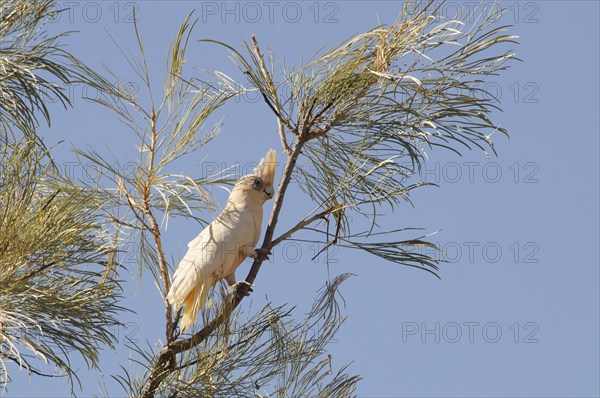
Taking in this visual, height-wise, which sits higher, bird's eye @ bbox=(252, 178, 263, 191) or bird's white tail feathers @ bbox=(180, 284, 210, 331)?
bird's eye @ bbox=(252, 178, 263, 191)

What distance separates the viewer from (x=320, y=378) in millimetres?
2693

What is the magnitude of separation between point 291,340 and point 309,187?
0.42 metres

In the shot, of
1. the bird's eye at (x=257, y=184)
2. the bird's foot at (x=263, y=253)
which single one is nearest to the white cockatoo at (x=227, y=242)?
the bird's eye at (x=257, y=184)

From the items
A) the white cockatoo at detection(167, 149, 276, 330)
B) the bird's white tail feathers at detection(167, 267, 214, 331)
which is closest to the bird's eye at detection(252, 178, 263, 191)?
the white cockatoo at detection(167, 149, 276, 330)

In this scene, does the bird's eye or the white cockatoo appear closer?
the white cockatoo

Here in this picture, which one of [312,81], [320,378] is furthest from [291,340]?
[312,81]

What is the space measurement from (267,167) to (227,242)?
0.26 meters

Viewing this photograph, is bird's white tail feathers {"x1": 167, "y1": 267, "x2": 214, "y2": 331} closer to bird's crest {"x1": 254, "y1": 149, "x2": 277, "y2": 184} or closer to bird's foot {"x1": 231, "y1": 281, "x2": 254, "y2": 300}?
bird's foot {"x1": 231, "y1": 281, "x2": 254, "y2": 300}

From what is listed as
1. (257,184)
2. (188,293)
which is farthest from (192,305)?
(257,184)

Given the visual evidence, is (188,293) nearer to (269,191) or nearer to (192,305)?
(192,305)

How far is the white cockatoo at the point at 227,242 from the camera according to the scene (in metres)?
2.74

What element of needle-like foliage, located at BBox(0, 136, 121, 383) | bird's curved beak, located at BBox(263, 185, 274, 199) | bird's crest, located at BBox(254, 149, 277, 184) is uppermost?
bird's crest, located at BBox(254, 149, 277, 184)

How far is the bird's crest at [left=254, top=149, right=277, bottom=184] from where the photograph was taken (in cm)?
295

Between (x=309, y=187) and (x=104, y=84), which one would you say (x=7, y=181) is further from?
(x=309, y=187)
